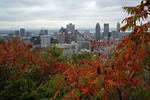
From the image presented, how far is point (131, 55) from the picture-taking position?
3.28 metres

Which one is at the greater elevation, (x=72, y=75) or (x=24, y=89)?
(x=72, y=75)

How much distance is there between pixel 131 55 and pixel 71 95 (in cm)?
231

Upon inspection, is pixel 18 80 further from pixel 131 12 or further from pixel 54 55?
pixel 131 12

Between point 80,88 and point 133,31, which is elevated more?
point 133,31

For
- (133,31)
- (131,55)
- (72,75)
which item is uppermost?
(133,31)

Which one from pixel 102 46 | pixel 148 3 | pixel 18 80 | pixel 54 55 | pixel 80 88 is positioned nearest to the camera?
pixel 148 3

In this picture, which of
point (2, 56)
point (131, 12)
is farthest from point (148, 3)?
point (2, 56)

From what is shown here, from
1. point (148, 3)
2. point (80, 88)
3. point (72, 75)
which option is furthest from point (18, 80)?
point (148, 3)

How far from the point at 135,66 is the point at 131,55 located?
58 cm

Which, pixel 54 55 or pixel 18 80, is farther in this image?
pixel 54 55

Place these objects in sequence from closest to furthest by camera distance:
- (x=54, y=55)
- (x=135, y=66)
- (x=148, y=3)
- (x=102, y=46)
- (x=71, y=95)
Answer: (x=148, y=3), (x=135, y=66), (x=71, y=95), (x=102, y=46), (x=54, y=55)

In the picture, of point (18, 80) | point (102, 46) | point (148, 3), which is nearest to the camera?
point (148, 3)

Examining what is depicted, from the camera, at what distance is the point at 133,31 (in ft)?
10.7

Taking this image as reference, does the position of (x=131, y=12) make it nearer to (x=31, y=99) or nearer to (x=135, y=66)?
(x=135, y=66)
